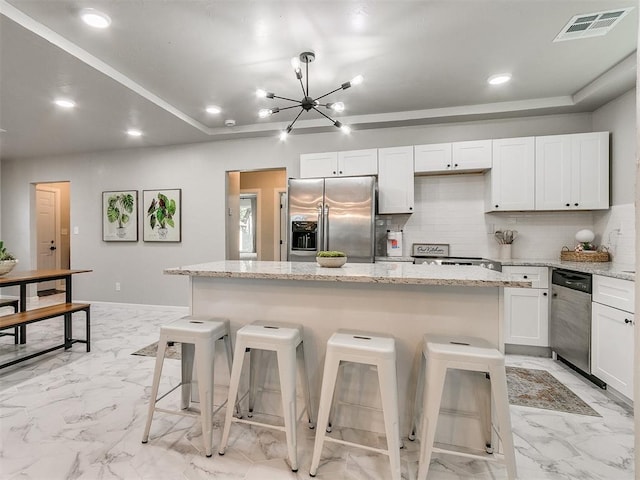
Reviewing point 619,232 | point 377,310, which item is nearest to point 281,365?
point 377,310

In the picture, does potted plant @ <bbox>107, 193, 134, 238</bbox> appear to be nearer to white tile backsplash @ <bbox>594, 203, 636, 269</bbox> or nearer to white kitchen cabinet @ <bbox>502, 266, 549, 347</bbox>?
white kitchen cabinet @ <bbox>502, 266, 549, 347</bbox>

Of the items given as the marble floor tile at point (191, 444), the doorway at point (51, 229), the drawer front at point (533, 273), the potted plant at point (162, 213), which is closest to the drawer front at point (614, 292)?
the drawer front at point (533, 273)

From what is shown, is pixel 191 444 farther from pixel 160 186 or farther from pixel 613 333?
pixel 160 186

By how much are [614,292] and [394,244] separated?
2.03 meters

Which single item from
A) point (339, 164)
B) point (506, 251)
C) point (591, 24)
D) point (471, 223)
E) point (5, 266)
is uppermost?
point (591, 24)

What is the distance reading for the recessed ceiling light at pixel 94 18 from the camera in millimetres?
2066

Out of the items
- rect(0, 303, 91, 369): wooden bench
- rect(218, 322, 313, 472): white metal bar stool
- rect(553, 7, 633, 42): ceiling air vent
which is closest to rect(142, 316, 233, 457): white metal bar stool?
rect(218, 322, 313, 472): white metal bar stool

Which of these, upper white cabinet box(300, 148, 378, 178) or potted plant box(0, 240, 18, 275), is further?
upper white cabinet box(300, 148, 378, 178)

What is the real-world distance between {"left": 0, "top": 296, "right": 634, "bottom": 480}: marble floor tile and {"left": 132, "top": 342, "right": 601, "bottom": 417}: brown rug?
8cm

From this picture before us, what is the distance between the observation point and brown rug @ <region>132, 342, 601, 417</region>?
88.0 inches

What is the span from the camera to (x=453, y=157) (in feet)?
11.7

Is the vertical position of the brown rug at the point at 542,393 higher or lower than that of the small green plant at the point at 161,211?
lower

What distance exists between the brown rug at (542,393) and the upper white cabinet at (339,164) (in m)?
2.47

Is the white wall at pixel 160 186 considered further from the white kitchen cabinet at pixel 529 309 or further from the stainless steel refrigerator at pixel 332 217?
the stainless steel refrigerator at pixel 332 217
